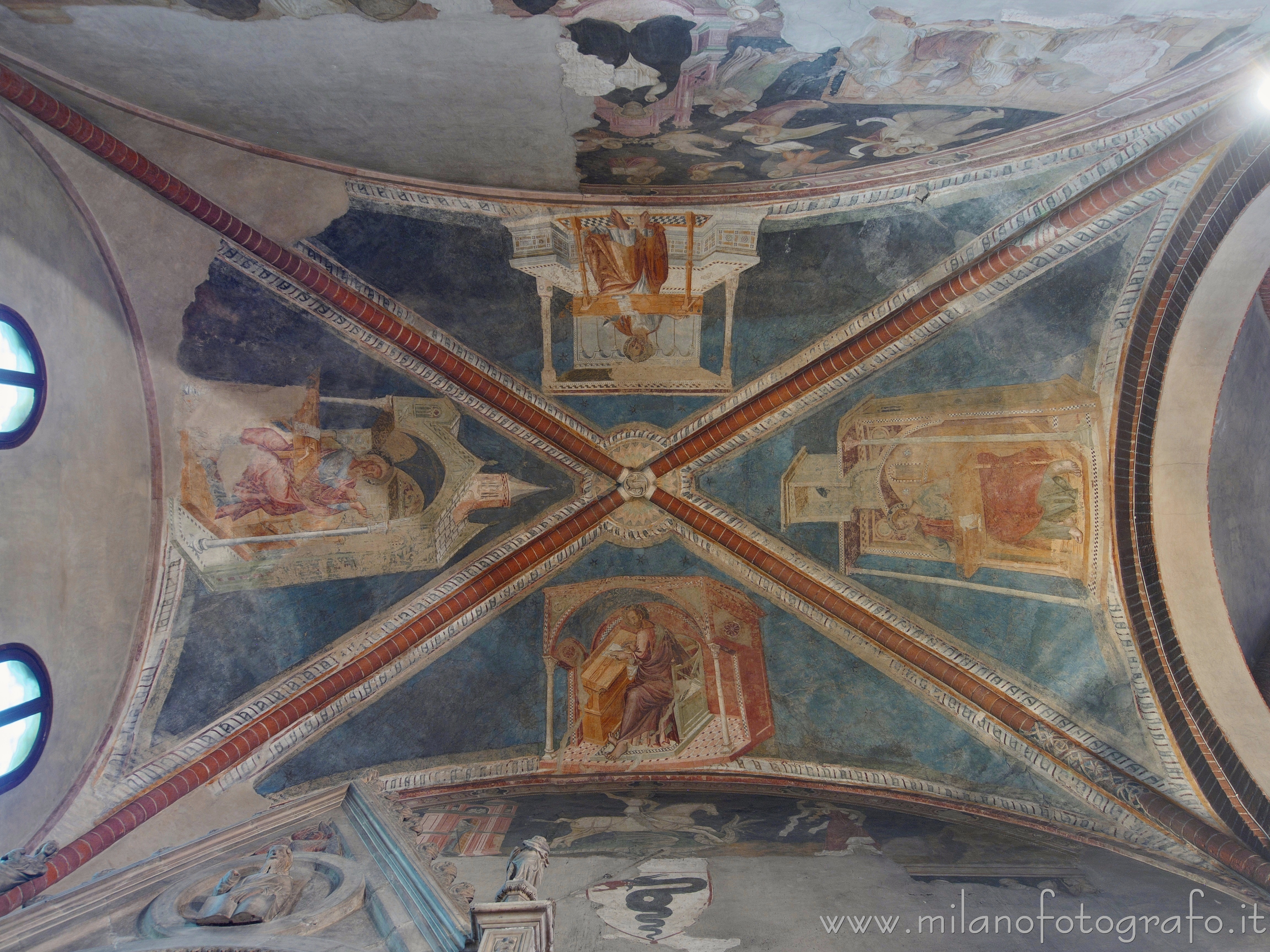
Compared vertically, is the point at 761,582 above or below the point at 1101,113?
below

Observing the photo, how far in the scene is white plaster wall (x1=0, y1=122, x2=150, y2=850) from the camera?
5.57 metres

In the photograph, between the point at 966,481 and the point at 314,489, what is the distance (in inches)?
248

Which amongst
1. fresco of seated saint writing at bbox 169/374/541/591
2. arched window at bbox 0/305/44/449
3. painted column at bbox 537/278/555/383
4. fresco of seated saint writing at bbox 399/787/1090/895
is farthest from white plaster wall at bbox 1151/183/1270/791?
arched window at bbox 0/305/44/449

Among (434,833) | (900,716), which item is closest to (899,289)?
(900,716)

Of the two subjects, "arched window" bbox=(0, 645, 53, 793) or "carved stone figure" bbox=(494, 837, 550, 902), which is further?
"arched window" bbox=(0, 645, 53, 793)

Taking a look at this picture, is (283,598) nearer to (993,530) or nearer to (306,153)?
(306,153)

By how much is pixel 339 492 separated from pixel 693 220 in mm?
4316

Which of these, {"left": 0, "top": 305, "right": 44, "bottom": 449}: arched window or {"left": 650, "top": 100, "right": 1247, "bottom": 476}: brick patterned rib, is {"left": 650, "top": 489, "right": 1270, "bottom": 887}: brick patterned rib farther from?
{"left": 0, "top": 305, "right": 44, "bottom": 449}: arched window

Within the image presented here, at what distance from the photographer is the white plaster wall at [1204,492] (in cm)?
599

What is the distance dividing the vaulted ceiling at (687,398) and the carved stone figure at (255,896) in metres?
2.79

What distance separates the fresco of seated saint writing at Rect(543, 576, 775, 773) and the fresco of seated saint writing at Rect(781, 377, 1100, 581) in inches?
55.4

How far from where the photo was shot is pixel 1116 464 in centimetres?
667

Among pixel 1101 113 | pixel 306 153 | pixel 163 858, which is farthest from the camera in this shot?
pixel 306 153

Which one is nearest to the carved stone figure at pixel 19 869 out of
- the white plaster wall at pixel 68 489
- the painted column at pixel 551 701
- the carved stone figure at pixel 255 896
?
the white plaster wall at pixel 68 489
